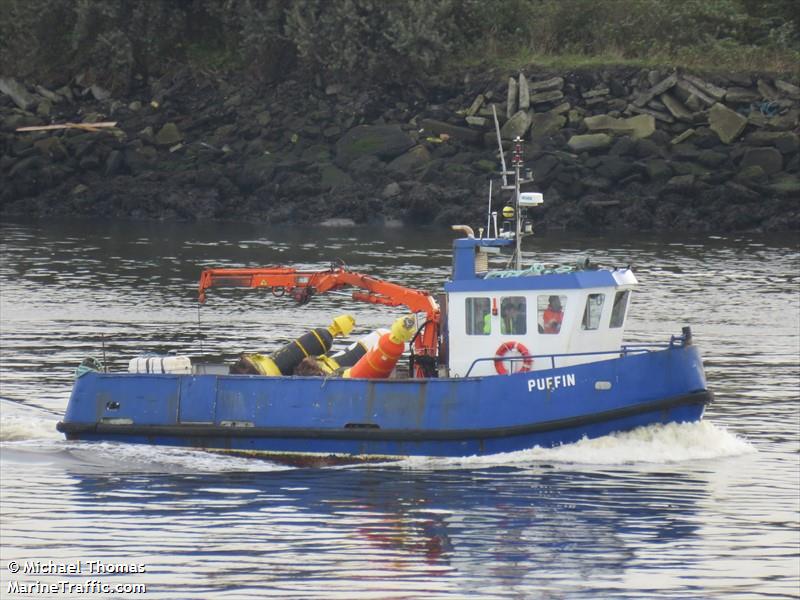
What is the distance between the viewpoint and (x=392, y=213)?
46625mm

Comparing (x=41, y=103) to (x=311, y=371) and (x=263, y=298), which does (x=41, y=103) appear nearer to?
(x=263, y=298)

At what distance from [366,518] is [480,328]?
11.4ft

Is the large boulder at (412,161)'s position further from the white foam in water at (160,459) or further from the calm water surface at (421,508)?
the white foam in water at (160,459)

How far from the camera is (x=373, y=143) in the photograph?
4947 cm

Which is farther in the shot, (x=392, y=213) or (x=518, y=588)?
(x=392, y=213)

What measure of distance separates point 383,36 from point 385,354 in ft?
115

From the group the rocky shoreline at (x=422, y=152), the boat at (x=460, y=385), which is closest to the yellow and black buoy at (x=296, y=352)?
the boat at (x=460, y=385)

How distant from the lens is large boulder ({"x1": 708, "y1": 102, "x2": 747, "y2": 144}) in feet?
151

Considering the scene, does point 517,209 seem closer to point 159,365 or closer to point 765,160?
point 159,365

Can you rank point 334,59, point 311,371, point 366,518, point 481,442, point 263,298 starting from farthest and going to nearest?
1. point 334,59
2. point 263,298
3. point 311,371
4. point 481,442
5. point 366,518

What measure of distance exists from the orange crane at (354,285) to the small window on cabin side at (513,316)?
1082mm

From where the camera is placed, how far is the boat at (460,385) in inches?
697

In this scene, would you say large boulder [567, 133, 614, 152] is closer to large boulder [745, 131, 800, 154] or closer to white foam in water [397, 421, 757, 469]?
large boulder [745, 131, 800, 154]

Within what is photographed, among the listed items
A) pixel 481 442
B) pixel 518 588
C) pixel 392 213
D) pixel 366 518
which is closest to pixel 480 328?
pixel 481 442
